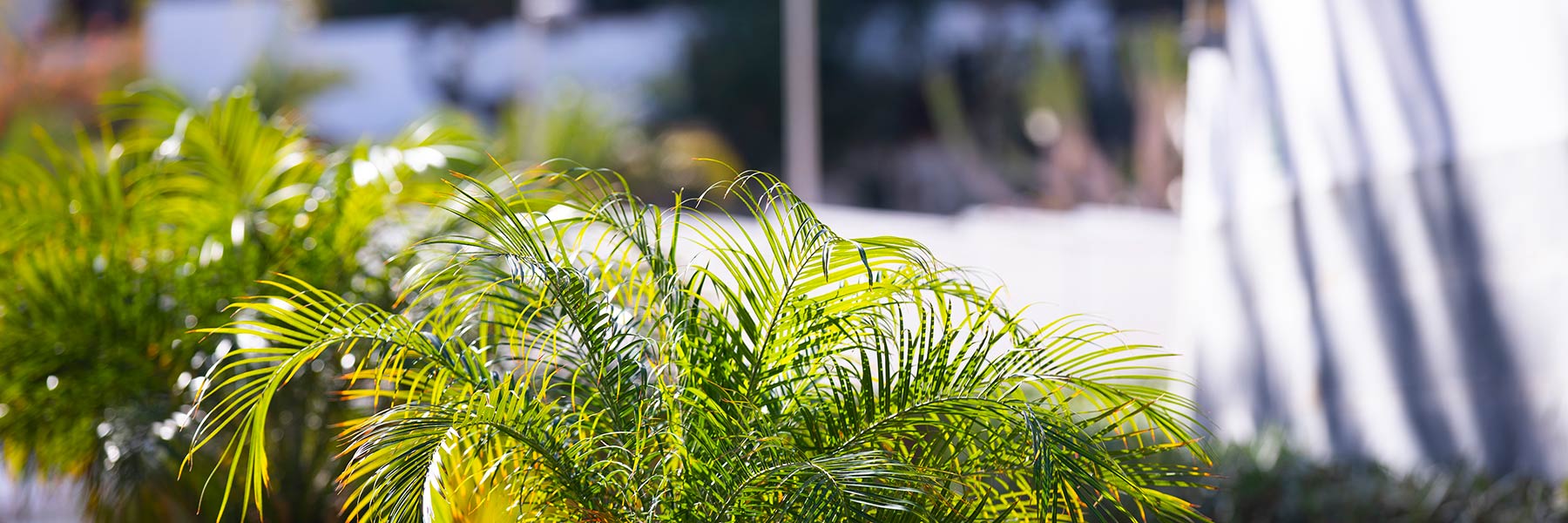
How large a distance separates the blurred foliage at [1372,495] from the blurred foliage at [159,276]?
271 centimetres

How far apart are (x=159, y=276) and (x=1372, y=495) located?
3889 millimetres

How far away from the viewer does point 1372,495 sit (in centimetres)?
438

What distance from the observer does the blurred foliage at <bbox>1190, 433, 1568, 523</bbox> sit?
4137mm

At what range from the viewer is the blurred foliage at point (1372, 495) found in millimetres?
4137

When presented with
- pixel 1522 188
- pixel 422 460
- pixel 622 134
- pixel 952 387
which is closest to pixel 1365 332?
pixel 1522 188

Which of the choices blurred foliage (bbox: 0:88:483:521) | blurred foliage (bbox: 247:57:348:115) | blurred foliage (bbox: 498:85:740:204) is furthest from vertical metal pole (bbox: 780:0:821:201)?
blurred foliage (bbox: 0:88:483:521)

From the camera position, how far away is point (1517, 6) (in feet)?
15.0

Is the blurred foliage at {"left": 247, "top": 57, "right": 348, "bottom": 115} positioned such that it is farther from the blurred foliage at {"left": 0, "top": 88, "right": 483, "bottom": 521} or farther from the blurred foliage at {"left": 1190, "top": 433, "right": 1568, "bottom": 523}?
the blurred foliage at {"left": 1190, "top": 433, "right": 1568, "bottom": 523}

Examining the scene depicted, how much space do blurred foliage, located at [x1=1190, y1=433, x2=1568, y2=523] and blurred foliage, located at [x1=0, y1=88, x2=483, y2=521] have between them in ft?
8.89

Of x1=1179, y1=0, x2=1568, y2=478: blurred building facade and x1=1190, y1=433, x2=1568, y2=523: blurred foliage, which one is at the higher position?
x1=1179, y1=0, x2=1568, y2=478: blurred building facade

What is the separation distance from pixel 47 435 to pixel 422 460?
7.68 ft

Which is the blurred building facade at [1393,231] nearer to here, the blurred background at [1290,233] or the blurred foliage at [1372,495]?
the blurred background at [1290,233]

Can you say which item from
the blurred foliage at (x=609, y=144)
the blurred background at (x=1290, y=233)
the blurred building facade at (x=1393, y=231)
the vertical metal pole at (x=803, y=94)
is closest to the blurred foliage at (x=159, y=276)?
the blurred background at (x=1290, y=233)

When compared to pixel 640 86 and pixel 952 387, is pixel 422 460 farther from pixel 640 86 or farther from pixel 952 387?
pixel 640 86
